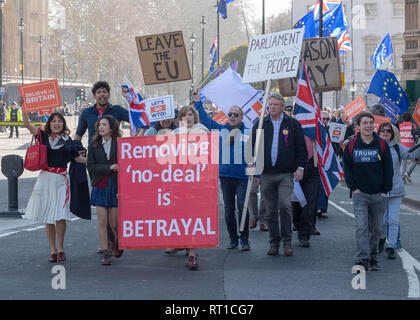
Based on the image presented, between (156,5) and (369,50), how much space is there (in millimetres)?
31062

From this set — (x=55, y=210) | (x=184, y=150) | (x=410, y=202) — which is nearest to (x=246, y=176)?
(x=184, y=150)

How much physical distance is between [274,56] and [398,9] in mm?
63211

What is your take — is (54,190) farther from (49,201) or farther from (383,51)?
(383,51)

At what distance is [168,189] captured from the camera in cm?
852

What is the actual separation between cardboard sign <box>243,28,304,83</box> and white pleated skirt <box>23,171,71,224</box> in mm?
2849

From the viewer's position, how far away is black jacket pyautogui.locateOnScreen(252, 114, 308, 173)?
936 centimetres

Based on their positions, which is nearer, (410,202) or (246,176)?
(246,176)

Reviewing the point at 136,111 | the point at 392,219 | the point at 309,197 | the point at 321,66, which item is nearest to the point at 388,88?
the point at 321,66

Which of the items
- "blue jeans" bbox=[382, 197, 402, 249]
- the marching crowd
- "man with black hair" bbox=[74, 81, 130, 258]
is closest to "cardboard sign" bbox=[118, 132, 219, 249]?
the marching crowd

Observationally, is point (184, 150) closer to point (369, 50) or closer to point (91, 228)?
point (91, 228)

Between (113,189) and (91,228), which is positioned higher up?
(113,189)

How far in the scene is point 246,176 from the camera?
982 cm

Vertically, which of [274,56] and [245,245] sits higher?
[274,56]

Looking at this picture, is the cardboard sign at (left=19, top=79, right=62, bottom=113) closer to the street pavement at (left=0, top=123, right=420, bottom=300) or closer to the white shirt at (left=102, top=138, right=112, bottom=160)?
the street pavement at (left=0, top=123, right=420, bottom=300)
